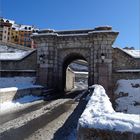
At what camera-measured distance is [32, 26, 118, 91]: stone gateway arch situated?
18719 millimetres

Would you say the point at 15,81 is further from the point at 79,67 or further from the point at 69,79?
the point at 79,67

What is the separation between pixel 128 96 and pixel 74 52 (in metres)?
5.92

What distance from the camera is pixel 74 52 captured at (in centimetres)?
2039

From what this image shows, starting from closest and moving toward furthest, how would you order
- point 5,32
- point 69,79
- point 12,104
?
1. point 12,104
2. point 69,79
3. point 5,32

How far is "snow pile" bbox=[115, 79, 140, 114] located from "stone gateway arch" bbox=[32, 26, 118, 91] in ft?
3.69

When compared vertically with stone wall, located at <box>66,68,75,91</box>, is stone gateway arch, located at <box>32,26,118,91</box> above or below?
above

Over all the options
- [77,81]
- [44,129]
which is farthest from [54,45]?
[77,81]

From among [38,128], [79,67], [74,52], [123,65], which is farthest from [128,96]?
[79,67]

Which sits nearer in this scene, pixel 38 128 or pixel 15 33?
pixel 38 128

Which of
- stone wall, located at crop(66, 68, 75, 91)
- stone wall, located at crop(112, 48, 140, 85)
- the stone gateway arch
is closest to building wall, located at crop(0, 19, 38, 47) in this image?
stone wall, located at crop(66, 68, 75, 91)

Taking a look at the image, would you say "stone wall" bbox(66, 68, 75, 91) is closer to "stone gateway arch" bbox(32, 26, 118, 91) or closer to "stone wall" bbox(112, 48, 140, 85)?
"stone gateway arch" bbox(32, 26, 118, 91)

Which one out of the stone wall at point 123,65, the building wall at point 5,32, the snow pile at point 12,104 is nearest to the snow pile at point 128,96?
the stone wall at point 123,65

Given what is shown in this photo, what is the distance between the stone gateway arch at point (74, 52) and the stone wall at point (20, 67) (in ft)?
4.09

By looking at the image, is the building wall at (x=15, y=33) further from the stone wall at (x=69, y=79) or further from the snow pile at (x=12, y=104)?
the snow pile at (x=12, y=104)
